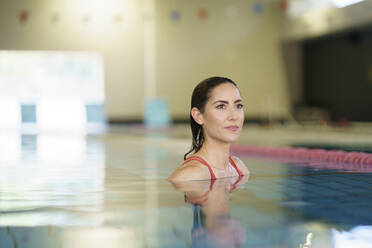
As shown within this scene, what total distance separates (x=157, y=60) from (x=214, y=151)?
12.7 metres

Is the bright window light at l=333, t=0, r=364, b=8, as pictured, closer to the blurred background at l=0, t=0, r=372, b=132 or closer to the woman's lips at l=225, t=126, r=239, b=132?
the blurred background at l=0, t=0, r=372, b=132

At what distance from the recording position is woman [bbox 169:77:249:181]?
2.53 m

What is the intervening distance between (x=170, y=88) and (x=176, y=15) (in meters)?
2.30

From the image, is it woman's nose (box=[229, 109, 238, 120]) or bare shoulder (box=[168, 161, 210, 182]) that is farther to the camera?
bare shoulder (box=[168, 161, 210, 182])

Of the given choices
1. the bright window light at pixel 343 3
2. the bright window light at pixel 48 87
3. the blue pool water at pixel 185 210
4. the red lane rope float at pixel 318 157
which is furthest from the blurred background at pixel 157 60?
the blue pool water at pixel 185 210

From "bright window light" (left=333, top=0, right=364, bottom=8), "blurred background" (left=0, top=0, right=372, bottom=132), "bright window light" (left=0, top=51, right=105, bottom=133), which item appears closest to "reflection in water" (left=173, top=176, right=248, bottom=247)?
"bright window light" (left=333, top=0, right=364, bottom=8)

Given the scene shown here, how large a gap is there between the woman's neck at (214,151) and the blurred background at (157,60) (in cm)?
1170

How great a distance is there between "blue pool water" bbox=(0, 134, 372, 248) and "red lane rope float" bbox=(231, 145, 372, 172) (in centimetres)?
50

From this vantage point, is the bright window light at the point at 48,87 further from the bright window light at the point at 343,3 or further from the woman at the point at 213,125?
the woman at the point at 213,125

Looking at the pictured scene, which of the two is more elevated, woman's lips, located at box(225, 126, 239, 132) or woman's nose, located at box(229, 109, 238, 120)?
woman's nose, located at box(229, 109, 238, 120)

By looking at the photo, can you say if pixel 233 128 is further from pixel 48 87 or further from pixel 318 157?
pixel 48 87

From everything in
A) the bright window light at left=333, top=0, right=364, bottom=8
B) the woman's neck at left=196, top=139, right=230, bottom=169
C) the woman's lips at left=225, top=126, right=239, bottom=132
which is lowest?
the woman's neck at left=196, top=139, right=230, bottom=169

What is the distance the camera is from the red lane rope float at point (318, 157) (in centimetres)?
412

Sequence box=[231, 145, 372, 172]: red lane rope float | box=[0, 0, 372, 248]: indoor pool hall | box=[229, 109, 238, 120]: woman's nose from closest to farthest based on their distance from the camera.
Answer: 1. box=[229, 109, 238, 120]: woman's nose
2. box=[231, 145, 372, 172]: red lane rope float
3. box=[0, 0, 372, 248]: indoor pool hall
